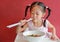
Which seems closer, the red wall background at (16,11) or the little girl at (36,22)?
the little girl at (36,22)

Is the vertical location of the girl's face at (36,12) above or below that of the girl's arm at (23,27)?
above

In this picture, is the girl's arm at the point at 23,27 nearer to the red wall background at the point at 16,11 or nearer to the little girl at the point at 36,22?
the little girl at the point at 36,22

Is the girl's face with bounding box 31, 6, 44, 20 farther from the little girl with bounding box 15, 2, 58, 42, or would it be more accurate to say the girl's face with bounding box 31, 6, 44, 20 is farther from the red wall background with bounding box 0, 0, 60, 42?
the red wall background with bounding box 0, 0, 60, 42

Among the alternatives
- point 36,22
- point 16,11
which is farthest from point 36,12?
point 16,11

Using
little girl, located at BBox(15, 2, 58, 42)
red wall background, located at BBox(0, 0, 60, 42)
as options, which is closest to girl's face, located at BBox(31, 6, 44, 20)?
little girl, located at BBox(15, 2, 58, 42)

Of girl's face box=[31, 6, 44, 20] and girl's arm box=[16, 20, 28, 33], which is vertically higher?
girl's face box=[31, 6, 44, 20]

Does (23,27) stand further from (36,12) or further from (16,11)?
(16,11)

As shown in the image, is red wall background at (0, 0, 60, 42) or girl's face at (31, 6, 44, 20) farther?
red wall background at (0, 0, 60, 42)

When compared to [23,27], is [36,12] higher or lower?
higher

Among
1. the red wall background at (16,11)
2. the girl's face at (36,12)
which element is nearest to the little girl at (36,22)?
the girl's face at (36,12)

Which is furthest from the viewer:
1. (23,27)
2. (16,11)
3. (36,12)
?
(16,11)

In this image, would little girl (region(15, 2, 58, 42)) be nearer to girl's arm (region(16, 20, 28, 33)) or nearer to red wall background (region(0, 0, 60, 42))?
girl's arm (region(16, 20, 28, 33))

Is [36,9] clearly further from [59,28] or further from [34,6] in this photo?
[59,28]

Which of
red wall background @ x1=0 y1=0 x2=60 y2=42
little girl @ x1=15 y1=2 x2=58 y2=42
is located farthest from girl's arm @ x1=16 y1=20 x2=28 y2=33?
red wall background @ x1=0 y1=0 x2=60 y2=42
